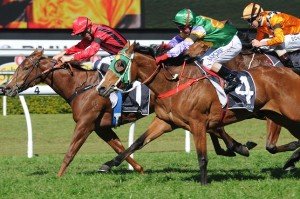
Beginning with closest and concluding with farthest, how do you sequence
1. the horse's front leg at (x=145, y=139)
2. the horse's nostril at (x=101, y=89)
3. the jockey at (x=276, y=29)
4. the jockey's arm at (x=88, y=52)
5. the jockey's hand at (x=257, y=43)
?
1. the horse's nostril at (x=101, y=89)
2. the horse's front leg at (x=145, y=139)
3. the jockey at (x=276, y=29)
4. the jockey's hand at (x=257, y=43)
5. the jockey's arm at (x=88, y=52)

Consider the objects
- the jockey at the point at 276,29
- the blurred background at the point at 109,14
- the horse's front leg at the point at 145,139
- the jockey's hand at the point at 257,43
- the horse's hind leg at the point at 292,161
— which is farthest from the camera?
the blurred background at the point at 109,14

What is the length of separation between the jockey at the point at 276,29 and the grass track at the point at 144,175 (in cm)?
130

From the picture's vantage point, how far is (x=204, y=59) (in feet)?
27.6

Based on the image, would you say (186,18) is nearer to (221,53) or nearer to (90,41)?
(221,53)

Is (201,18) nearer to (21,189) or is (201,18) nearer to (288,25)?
(288,25)

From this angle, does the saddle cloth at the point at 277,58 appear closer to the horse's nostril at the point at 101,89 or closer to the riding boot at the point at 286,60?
the riding boot at the point at 286,60

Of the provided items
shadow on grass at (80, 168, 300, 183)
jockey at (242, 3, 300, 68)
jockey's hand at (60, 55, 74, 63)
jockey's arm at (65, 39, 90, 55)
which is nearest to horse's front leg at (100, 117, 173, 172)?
shadow on grass at (80, 168, 300, 183)

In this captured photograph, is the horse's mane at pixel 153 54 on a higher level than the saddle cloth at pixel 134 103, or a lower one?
higher

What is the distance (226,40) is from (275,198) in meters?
2.16

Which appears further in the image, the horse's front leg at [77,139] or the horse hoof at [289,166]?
the horse hoof at [289,166]

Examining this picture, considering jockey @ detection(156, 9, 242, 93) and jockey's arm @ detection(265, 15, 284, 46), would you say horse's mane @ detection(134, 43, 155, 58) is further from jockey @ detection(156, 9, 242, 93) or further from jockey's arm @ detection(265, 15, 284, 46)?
Result: jockey's arm @ detection(265, 15, 284, 46)

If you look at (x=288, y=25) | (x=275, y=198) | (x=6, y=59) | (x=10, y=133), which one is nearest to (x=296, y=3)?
(x=6, y=59)

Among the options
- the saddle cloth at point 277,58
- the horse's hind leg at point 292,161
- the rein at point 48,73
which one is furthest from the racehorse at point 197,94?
the rein at point 48,73

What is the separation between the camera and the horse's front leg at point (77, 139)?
8641mm
